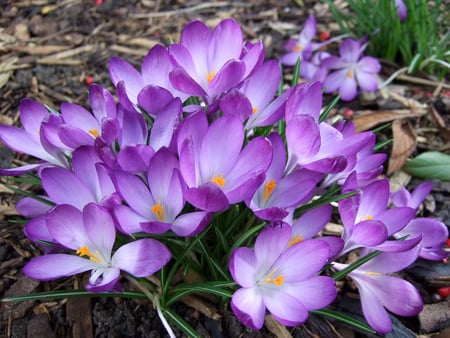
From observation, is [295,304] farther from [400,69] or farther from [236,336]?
[400,69]

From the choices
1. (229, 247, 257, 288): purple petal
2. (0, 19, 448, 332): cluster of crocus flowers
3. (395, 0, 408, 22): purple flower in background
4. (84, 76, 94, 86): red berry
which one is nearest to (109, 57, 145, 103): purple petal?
(0, 19, 448, 332): cluster of crocus flowers

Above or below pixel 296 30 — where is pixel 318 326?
below

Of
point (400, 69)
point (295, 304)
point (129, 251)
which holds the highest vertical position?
point (129, 251)

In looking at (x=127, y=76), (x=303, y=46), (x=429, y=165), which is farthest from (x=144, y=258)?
(x=303, y=46)

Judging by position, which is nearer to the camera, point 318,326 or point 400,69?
point 318,326

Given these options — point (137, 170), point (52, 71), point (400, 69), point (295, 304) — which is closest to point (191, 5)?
point (52, 71)

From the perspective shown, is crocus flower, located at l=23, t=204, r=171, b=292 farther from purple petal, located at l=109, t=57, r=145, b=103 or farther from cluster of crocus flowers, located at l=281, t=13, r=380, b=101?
cluster of crocus flowers, located at l=281, t=13, r=380, b=101

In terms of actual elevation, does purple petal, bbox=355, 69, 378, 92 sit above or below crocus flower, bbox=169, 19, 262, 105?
below

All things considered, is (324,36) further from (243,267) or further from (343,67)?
(243,267)
